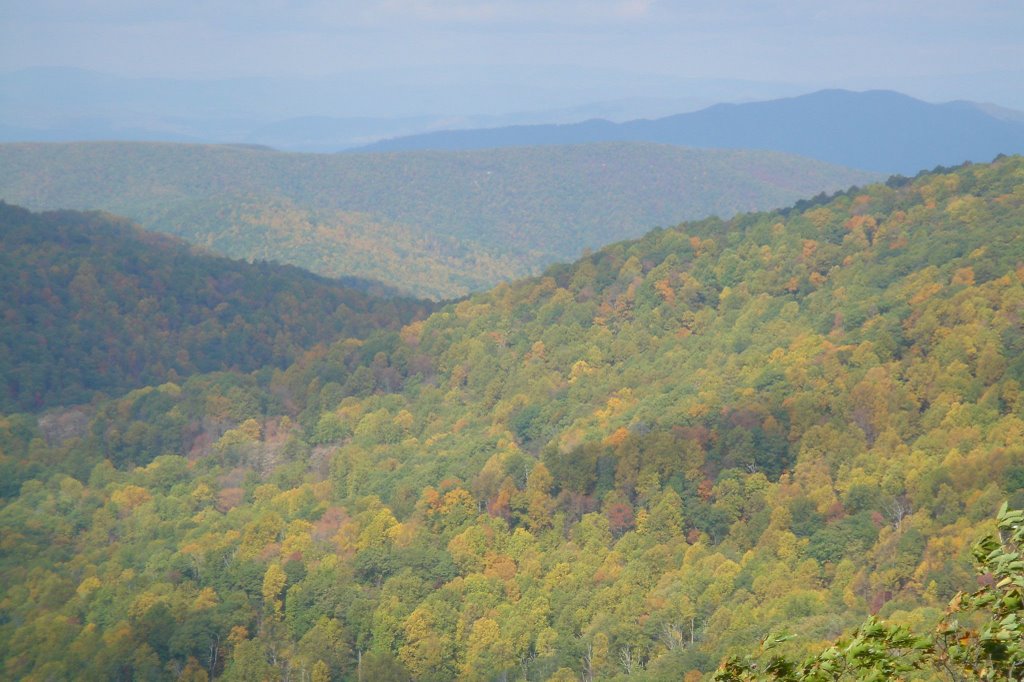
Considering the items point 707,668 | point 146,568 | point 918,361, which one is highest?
point 918,361

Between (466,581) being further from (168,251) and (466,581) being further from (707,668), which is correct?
(168,251)

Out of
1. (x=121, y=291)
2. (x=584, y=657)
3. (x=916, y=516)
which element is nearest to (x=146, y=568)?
(x=584, y=657)

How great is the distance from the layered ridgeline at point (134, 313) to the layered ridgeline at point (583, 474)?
956 cm

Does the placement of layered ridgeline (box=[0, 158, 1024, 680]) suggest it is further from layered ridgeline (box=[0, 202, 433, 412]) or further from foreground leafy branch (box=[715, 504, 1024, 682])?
foreground leafy branch (box=[715, 504, 1024, 682])

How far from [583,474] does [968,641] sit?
41829 millimetres

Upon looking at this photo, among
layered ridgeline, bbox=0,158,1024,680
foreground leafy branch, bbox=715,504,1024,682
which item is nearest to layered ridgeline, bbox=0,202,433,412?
layered ridgeline, bbox=0,158,1024,680

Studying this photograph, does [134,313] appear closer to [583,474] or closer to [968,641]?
[583,474]

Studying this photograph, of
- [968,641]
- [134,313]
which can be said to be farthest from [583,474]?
[134,313]

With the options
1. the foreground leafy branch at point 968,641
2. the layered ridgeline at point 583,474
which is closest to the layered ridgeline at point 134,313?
the layered ridgeline at point 583,474

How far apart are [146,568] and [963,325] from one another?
1478 inches

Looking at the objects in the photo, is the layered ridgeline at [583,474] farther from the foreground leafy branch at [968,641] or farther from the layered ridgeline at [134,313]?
the foreground leafy branch at [968,641]

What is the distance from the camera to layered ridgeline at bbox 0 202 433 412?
82750 mm

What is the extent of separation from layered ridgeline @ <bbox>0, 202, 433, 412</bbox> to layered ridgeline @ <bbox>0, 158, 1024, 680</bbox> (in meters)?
9.56

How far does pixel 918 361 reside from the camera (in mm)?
49531
